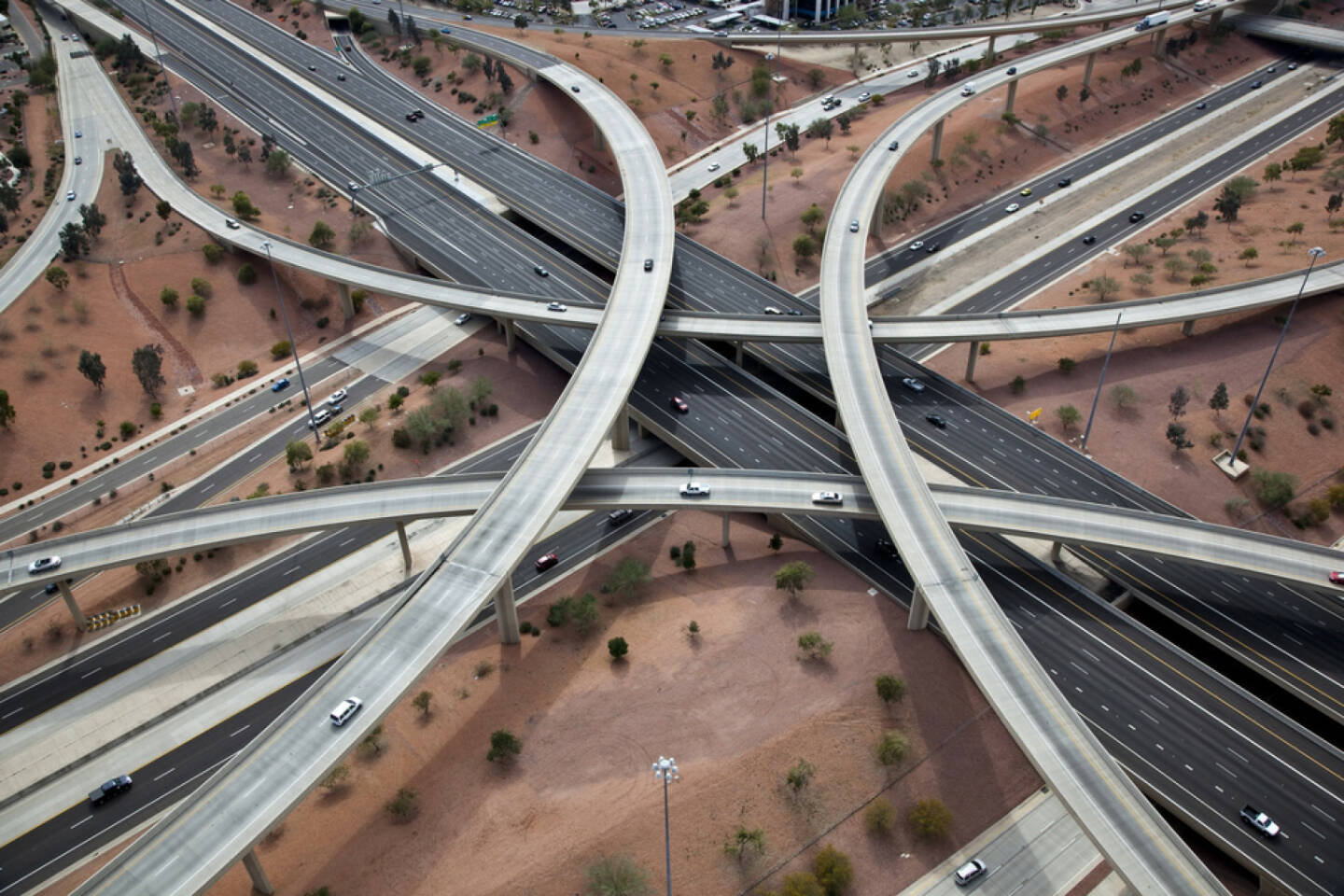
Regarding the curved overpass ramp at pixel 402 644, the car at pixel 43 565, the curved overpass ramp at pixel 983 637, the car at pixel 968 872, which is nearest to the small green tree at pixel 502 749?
the curved overpass ramp at pixel 402 644

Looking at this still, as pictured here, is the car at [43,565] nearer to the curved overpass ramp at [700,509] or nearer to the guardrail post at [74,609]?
the curved overpass ramp at [700,509]

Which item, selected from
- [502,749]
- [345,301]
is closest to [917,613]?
[502,749]

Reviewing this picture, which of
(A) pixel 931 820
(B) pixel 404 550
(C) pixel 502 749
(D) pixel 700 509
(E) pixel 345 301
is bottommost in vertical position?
(A) pixel 931 820

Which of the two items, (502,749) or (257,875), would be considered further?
(502,749)

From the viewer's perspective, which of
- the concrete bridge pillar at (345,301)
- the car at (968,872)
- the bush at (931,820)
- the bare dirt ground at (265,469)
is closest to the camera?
the car at (968,872)

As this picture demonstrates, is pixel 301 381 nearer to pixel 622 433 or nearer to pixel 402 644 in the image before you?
pixel 622 433

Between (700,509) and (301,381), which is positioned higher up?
(301,381)
